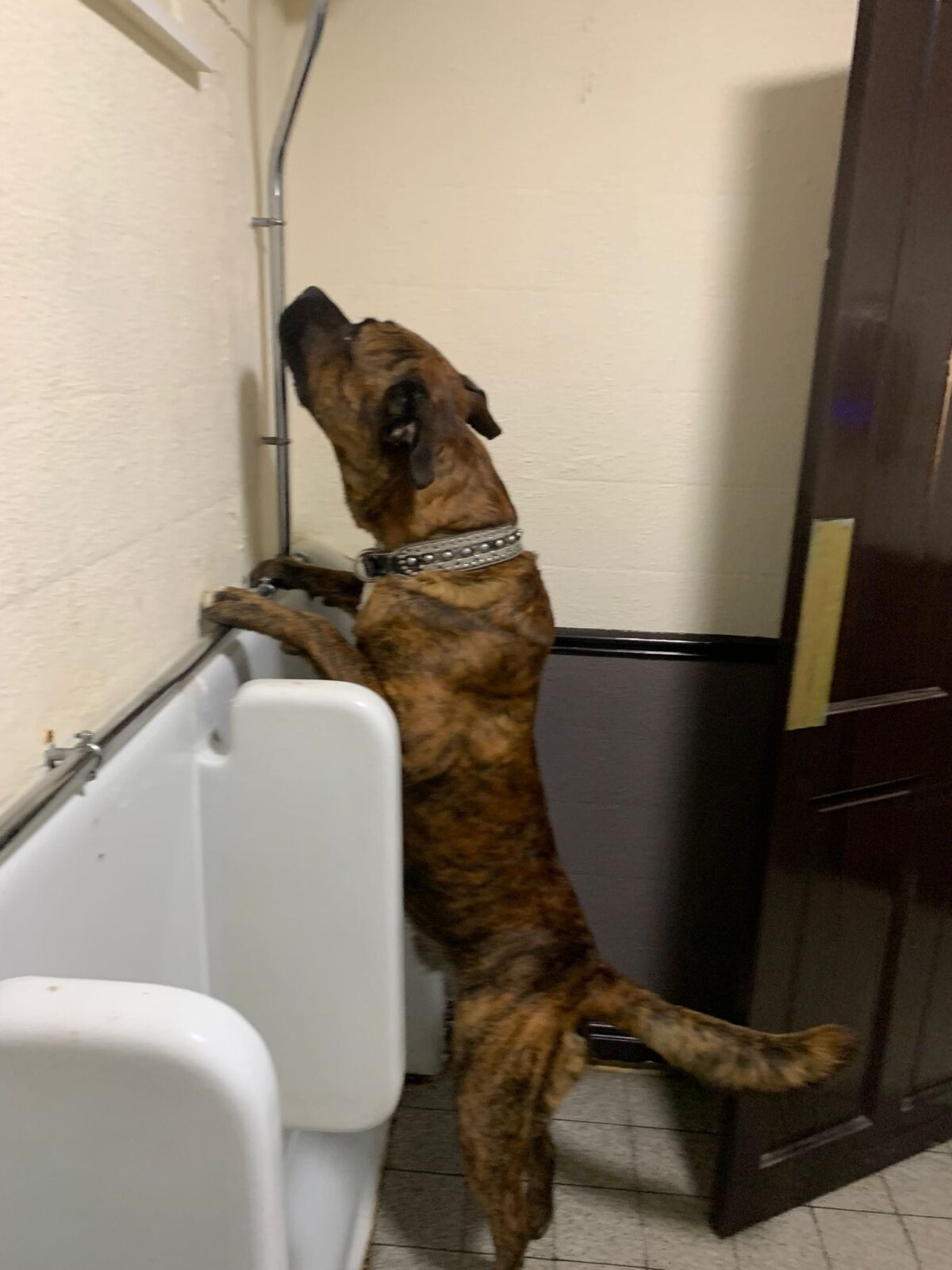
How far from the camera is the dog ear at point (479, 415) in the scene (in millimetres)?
1518

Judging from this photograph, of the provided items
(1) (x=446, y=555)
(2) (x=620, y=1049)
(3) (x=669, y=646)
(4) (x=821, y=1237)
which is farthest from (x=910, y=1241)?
(1) (x=446, y=555)

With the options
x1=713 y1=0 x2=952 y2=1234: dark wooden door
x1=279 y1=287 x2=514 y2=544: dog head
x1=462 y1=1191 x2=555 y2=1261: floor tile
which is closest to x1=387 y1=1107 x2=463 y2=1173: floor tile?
x1=462 y1=1191 x2=555 y2=1261: floor tile

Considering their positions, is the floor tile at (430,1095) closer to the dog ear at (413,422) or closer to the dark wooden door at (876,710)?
the dark wooden door at (876,710)

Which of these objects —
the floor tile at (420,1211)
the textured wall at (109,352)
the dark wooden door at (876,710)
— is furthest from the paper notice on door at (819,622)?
the floor tile at (420,1211)

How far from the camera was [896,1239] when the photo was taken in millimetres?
1721

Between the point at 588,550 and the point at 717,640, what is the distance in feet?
1.06

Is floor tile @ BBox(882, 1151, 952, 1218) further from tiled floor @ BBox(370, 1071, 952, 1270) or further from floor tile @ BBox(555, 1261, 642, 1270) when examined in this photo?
floor tile @ BBox(555, 1261, 642, 1270)

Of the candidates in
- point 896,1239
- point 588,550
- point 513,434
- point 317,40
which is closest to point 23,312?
point 317,40

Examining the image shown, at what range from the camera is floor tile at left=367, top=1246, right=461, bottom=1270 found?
1.61 metres

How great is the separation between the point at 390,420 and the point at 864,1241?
1726 mm

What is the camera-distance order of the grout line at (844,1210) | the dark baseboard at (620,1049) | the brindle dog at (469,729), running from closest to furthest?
the brindle dog at (469,729) < the grout line at (844,1210) < the dark baseboard at (620,1049)

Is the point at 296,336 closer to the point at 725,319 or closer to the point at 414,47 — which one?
the point at 414,47

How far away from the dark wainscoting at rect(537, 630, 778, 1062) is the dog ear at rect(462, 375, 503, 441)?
50 centimetres

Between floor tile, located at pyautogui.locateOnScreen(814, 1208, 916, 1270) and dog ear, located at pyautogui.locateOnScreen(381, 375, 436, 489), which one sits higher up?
dog ear, located at pyautogui.locateOnScreen(381, 375, 436, 489)
